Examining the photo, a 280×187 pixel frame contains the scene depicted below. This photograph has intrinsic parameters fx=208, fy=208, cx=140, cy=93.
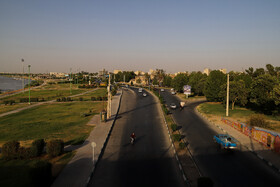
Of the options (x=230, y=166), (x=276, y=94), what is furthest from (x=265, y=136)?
(x=276, y=94)

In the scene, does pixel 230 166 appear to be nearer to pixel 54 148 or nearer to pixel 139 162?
pixel 139 162

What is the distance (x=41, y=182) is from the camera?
11.6m

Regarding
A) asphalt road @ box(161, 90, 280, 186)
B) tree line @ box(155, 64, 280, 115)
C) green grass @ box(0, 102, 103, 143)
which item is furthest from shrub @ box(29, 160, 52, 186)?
A: tree line @ box(155, 64, 280, 115)

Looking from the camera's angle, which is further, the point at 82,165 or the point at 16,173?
the point at 82,165

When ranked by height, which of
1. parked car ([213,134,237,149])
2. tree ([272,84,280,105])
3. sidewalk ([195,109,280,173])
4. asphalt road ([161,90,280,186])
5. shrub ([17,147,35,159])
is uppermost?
tree ([272,84,280,105])

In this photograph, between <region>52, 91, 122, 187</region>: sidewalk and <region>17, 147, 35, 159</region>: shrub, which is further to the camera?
<region>17, 147, 35, 159</region>: shrub

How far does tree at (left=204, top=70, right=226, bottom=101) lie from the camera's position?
2028 inches

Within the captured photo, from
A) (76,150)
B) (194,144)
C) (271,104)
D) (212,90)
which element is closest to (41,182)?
(76,150)

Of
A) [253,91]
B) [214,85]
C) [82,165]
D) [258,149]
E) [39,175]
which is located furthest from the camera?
[214,85]

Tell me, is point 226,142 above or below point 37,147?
above

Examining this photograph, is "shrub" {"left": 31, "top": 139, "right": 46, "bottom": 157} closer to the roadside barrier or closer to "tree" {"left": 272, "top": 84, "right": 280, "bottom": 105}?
the roadside barrier

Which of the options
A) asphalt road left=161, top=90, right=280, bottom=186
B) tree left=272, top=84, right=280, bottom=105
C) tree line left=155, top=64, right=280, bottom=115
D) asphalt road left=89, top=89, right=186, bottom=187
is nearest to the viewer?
asphalt road left=89, top=89, right=186, bottom=187

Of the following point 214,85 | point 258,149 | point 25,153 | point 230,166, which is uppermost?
point 214,85

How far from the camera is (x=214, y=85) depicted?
51.9 m
